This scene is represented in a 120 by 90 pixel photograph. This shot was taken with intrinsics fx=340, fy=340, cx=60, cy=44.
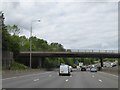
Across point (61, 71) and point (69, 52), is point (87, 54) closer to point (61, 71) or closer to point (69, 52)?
point (69, 52)

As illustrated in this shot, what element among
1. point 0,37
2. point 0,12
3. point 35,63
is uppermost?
point 0,12

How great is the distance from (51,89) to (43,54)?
89398 millimetres

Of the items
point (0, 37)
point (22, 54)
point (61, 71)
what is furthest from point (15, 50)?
point (61, 71)

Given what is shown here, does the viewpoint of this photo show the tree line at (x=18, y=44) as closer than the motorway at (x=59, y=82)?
No

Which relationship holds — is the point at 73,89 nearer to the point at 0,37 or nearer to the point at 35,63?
→ the point at 0,37

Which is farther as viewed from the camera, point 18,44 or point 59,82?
point 18,44

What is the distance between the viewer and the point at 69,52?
368 feet

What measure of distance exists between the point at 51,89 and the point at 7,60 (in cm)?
6915

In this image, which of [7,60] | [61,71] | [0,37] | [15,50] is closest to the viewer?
[61,71]

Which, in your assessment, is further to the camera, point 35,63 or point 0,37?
point 35,63

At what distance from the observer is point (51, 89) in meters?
22.6

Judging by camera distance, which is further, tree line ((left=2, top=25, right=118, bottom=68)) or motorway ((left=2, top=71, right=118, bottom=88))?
tree line ((left=2, top=25, right=118, bottom=68))

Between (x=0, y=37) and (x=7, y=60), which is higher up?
(x=0, y=37)

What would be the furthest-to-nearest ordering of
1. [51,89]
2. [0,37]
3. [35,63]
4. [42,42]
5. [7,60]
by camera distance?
[42,42]
[35,63]
[0,37]
[7,60]
[51,89]
